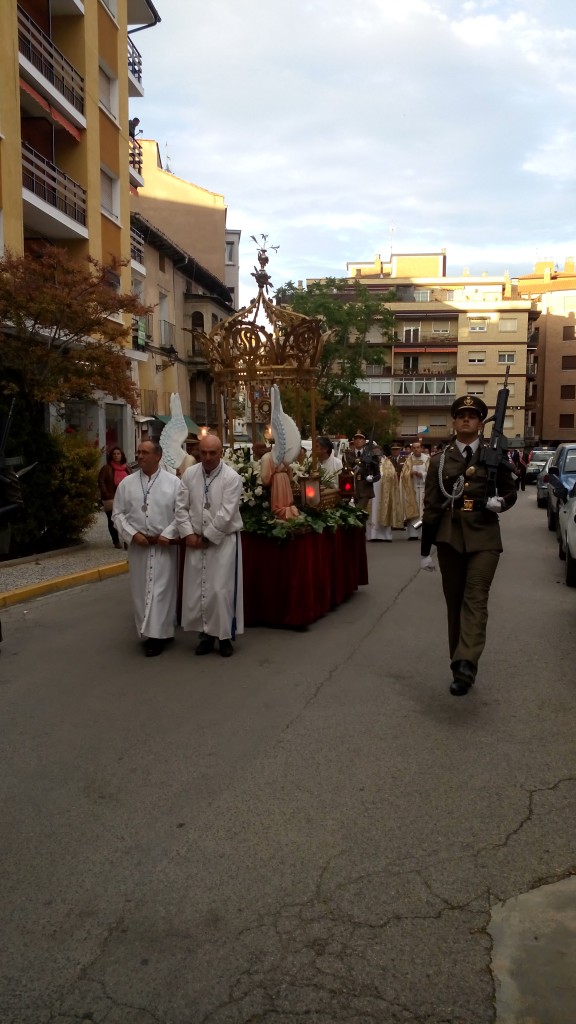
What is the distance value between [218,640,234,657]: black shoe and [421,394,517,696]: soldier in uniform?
1.97m

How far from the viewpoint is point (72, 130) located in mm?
20938

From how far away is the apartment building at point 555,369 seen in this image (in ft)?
222

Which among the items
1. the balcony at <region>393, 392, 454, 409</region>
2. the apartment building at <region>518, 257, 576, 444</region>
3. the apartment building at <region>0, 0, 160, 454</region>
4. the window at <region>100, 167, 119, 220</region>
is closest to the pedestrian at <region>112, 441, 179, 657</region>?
the apartment building at <region>0, 0, 160, 454</region>

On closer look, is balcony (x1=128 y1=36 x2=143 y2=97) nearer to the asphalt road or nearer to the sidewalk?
the sidewalk

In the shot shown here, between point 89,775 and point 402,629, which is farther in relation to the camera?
point 402,629

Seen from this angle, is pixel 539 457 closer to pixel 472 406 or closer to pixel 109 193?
pixel 109 193

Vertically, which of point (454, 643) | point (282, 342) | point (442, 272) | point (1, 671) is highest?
point (442, 272)

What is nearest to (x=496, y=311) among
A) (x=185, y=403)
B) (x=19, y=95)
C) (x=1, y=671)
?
(x=185, y=403)

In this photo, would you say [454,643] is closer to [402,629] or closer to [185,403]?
A: [402,629]

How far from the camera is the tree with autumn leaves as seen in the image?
12.1 m

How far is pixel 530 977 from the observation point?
8.73 ft

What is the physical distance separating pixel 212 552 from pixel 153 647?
94cm

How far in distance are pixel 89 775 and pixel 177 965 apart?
1740mm

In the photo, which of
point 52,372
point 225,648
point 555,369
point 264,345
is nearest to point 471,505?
point 225,648
